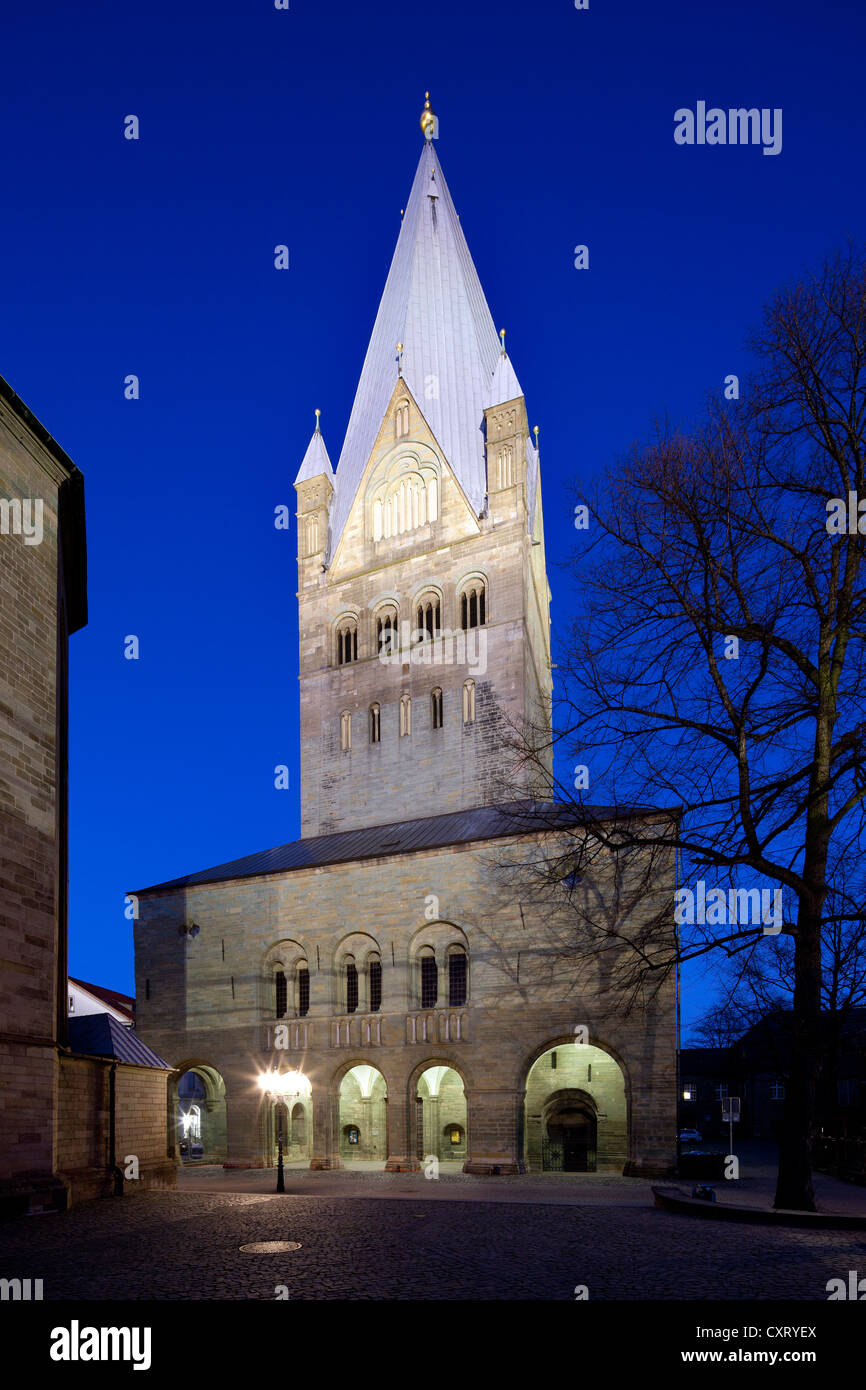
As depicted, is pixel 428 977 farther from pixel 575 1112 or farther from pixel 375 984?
pixel 575 1112

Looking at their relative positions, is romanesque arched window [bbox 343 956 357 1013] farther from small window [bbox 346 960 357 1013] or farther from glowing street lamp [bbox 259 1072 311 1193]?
glowing street lamp [bbox 259 1072 311 1193]

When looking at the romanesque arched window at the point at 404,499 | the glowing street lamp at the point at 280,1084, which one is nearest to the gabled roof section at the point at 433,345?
the romanesque arched window at the point at 404,499

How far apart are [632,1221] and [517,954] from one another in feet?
53.7

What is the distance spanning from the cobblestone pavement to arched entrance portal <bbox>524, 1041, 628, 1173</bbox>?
54.2ft

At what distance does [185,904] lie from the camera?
1537 inches

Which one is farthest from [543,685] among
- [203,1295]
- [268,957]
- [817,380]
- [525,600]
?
[203,1295]

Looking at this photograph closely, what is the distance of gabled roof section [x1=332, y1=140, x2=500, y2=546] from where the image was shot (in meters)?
46.9

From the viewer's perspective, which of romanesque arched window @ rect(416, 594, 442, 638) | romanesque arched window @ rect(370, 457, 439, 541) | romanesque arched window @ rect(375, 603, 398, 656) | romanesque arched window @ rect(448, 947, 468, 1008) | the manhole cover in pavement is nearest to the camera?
the manhole cover in pavement

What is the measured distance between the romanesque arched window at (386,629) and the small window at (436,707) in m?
3.00

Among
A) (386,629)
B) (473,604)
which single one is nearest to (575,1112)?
(473,604)

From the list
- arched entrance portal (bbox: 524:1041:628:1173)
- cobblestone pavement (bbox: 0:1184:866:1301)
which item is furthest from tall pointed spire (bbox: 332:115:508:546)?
cobblestone pavement (bbox: 0:1184:866:1301)
